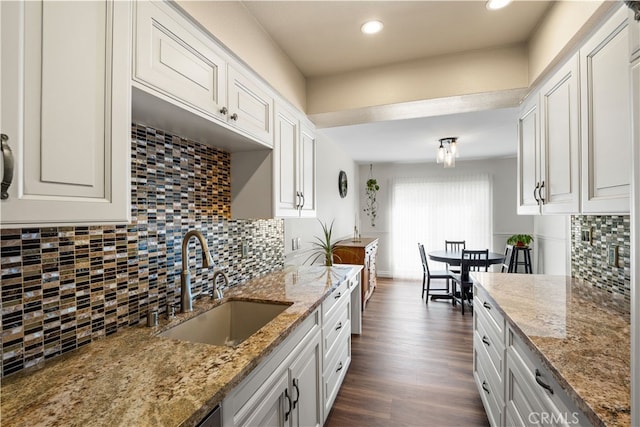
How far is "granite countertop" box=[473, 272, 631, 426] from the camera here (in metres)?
0.75

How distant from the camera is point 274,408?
1154 mm

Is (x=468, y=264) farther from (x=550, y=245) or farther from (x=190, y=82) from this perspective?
(x=190, y=82)

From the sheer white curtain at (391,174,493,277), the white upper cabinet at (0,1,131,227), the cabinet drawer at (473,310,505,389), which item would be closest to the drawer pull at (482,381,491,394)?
the cabinet drawer at (473,310,505,389)

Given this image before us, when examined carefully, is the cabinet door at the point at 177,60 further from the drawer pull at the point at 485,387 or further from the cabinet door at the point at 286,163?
the drawer pull at the point at 485,387

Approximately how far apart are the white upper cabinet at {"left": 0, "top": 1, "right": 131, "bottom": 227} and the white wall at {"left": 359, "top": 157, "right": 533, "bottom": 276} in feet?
18.9

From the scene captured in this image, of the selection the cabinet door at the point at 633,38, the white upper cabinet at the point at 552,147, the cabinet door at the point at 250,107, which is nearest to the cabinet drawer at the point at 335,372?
the cabinet door at the point at 250,107

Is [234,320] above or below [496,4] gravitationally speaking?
below

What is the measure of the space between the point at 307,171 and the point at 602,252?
195 centimetres

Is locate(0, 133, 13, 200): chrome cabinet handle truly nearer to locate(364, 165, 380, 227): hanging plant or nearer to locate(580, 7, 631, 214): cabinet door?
locate(580, 7, 631, 214): cabinet door

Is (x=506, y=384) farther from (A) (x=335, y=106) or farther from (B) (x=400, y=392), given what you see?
(A) (x=335, y=106)

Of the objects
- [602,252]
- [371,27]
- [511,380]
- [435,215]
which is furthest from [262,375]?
[435,215]

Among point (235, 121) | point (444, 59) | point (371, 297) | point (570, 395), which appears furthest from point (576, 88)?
point (371, 297)

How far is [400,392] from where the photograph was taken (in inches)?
86.7

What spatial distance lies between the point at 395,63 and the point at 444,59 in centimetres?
34
